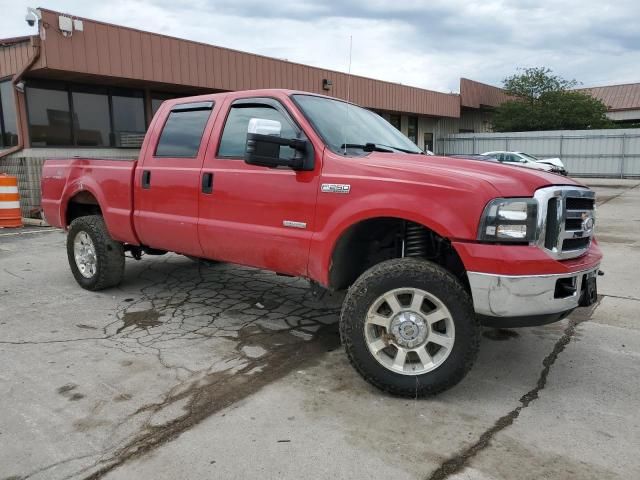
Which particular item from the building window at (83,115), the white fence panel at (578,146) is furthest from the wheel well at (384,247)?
the white fence panel at (578,146)

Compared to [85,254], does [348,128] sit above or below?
above

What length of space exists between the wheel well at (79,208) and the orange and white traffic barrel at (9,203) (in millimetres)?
5585

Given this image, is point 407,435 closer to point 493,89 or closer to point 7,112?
point 7,112

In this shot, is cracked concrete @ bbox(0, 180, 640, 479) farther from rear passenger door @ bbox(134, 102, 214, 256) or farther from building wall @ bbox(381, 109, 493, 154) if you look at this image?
building wall @ bbox(381, 109, 493, 154)

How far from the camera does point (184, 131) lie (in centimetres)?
461

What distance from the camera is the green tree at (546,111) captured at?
34656 mm

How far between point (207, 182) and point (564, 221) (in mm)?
2656

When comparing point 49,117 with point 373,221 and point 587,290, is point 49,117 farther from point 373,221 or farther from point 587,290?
point 587,290

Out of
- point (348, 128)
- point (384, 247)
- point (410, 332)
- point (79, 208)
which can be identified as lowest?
point (410, 332)

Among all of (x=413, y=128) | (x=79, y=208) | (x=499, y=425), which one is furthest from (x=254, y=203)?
(x=413, y=128)

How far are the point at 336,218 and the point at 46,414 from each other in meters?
2.10

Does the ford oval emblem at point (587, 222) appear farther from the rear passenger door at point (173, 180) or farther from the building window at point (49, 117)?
the building window at point (49, 117)

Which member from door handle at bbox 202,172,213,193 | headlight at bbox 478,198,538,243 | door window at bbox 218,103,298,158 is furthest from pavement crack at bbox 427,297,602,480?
door handle at bbox 202,172,213,193

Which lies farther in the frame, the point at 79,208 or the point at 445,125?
the point at 445,125
